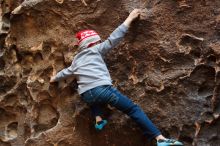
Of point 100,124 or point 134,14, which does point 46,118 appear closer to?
point 100,124

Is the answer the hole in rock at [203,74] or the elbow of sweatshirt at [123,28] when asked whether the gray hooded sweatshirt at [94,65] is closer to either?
the elbow of sweatshirt at [123,28]

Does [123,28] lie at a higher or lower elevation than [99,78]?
higher

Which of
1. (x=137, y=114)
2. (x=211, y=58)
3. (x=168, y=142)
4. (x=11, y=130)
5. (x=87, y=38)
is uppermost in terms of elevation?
(x=87, y=38)

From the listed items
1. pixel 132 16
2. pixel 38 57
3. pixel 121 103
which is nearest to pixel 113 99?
pixel 121 103

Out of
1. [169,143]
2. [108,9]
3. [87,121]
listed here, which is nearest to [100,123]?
[87,121]

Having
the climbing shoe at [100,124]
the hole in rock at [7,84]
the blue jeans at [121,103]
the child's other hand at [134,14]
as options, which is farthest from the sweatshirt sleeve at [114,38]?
the hole in rock at [7,84]

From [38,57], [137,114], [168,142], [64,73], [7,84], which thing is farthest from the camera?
[7,84]

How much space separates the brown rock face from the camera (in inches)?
137

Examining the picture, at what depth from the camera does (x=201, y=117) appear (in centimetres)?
342

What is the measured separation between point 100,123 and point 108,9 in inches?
35.2

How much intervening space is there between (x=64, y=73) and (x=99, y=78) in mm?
345

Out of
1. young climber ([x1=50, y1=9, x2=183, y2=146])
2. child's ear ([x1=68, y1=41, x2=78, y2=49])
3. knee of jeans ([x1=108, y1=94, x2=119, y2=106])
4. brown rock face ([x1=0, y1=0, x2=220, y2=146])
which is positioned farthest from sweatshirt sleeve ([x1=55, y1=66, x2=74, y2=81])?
knee of jeans ([x1=108, y1=94, x2=119, y2=106])

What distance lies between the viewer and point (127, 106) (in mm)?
3449

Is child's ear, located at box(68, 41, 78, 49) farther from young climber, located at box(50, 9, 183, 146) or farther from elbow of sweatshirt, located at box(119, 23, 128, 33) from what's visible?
elbow of sweatshirt, located at box(119, 23, 128, 33)
